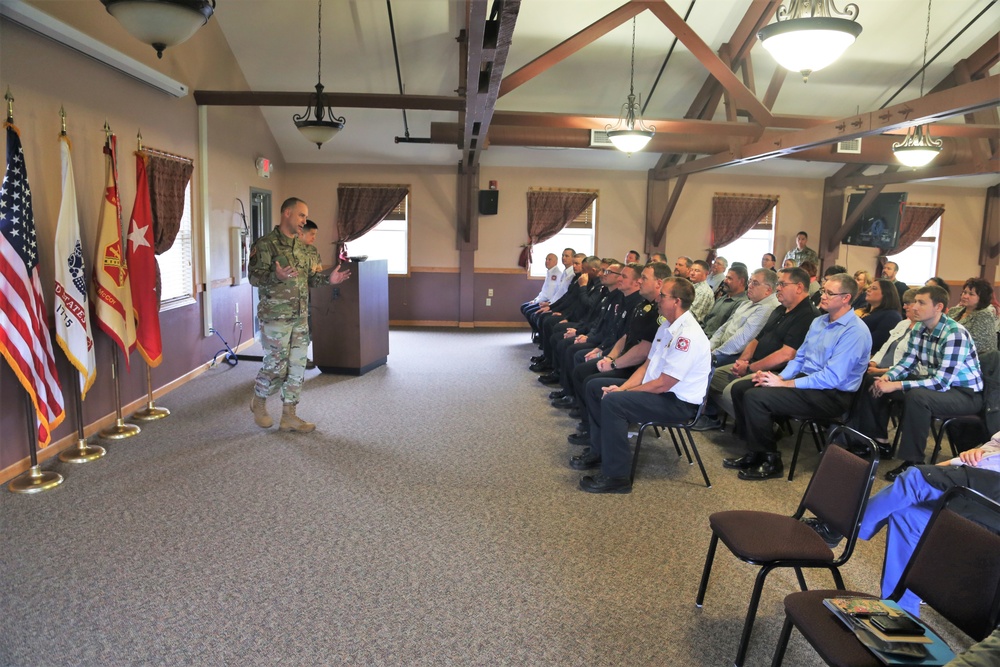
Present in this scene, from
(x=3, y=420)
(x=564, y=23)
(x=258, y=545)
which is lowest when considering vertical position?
(x=258, y=545)

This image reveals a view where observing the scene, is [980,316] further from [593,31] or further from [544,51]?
[544,51]

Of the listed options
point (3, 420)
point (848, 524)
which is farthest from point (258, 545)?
point (848, 524)

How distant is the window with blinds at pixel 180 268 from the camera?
18.7ft

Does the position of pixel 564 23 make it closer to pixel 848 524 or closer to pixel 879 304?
pixel 879 304

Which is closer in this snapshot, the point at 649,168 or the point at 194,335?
the point at 194,335

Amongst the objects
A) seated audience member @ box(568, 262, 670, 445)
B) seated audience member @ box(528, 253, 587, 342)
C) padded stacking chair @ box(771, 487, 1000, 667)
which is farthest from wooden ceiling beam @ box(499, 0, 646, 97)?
padded stacking chair @ box(771, 487, 1000, 667)

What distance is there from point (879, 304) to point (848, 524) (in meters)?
3.45

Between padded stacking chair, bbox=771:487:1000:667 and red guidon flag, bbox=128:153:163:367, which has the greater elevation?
red guidon flag, bbox=128:153:163:367

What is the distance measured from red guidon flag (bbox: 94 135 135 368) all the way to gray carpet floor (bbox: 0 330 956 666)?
77cm

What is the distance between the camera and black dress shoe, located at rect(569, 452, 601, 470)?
157 inches

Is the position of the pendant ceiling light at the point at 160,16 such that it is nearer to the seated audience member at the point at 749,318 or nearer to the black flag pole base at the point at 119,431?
the black flag pole base at the point at 119,431

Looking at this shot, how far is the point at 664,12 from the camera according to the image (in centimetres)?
615

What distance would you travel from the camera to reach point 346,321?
630 cm

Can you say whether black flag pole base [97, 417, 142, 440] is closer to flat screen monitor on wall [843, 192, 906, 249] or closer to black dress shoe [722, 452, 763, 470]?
black dress shoe [722, 452, 763, 470]
